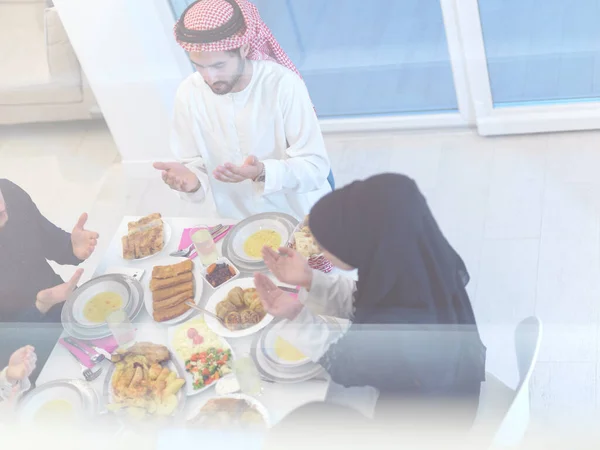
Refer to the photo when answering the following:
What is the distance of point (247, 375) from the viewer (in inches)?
56.9

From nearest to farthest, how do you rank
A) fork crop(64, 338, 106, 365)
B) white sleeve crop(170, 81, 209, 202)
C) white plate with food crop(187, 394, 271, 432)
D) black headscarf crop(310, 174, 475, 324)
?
black headscarf crop(310, 174, 475, 324)
white plate with food crop(187, 394, 271, 432)
fork crop(64, 338, 106, 365)
white sleeve crop(170, 81, 209, 202)

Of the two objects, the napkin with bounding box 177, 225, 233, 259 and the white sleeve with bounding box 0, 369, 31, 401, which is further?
the napkin with bounding box 177, 225, 233, 259

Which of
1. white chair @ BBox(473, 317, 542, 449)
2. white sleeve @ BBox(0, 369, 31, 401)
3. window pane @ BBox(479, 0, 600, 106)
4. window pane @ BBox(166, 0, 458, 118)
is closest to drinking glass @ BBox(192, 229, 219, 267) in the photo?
white sleeve @ BBox(0, 369, 31, 401)

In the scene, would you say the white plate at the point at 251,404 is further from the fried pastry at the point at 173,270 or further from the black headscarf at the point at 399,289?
the fried pastry at the point at 173,270

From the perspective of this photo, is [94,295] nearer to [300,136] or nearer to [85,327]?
[85,327]

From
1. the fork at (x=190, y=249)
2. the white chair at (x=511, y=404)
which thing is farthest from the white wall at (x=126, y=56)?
the white chair at (x=511, y=404)

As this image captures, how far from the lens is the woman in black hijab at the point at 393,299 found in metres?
1.21

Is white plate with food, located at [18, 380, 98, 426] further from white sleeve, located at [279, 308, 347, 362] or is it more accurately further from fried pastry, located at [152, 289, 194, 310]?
white sleeve, located at [279, 308, 347, 362]

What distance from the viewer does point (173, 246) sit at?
1.75 metres

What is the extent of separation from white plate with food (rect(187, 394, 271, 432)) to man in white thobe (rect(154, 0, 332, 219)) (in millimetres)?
462

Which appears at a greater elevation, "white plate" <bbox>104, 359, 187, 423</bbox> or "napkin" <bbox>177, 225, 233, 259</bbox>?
"napkin" <bbox>177, 225, 233, 259</bbox>

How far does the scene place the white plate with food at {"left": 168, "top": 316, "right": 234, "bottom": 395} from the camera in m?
1.47

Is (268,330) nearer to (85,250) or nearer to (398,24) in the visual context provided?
(85,250)

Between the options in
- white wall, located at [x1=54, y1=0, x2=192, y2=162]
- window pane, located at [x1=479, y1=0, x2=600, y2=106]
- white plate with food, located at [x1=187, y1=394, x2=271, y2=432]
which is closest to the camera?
white plate with food, located at [x1=187, y1=394, x2=271, y2=432]
